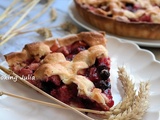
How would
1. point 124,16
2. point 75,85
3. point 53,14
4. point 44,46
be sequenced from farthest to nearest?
1. point 53,14
2. point 124,16
3. point 44,46
4. point 75,85

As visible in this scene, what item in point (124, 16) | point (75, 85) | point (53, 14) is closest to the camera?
point (75, 85)

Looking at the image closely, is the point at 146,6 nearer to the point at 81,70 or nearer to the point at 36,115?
the point at 81,70

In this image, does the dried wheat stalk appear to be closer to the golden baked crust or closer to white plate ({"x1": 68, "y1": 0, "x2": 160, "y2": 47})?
white plate ({"x1": 68, "y1": 0, "x2": 160, "y2": 47})

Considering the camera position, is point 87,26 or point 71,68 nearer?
point 71,68

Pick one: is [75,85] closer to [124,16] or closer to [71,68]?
[71,68]

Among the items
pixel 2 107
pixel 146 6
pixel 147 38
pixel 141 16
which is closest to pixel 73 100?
pixel 2 107

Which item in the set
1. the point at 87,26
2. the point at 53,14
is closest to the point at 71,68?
the point at 87,26
